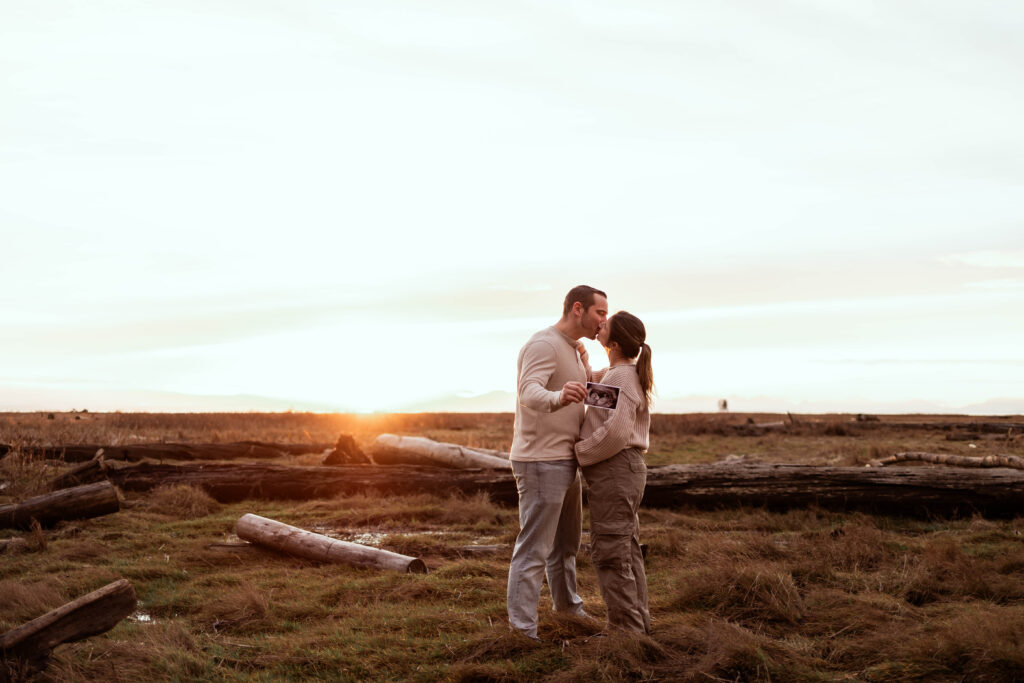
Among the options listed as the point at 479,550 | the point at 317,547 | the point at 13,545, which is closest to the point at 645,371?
the point at 479,550

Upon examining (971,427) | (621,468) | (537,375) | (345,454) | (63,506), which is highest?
(537,375)

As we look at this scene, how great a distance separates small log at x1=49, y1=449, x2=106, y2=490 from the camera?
563 inches

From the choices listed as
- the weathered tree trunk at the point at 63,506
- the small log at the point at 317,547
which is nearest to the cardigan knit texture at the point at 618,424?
the small log at the point at 317,547

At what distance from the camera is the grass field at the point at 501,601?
5.67m

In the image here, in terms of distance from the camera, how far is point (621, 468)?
19.8ft

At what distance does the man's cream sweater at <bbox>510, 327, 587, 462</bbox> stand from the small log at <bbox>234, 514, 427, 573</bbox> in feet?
12.6

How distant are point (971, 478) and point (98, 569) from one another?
41.6 ft

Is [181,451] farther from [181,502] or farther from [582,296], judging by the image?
[582,296]

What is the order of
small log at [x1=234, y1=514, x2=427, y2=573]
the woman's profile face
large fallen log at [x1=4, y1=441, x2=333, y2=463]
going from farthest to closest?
large fallen log at [x1=4, y1=441, x2=333, y2=463] < small log at [x1=234, y1=514, x2=427, y2=573] < the woman's profile face

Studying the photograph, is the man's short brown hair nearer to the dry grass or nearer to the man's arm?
the man's arm

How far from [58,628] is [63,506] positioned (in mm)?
7883

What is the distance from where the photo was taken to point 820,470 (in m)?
13.2

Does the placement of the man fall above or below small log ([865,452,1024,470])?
above

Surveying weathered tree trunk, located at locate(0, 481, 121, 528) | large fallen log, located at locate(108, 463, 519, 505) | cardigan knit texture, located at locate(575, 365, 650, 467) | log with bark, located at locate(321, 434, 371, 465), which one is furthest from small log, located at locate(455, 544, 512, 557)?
log with bark, located at locate(321, 434, 371, 465)
